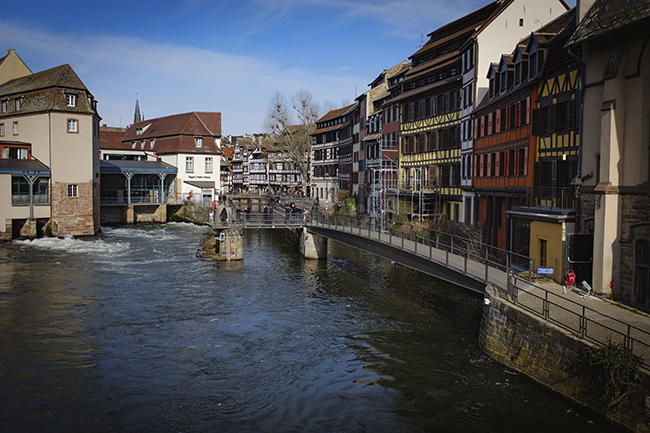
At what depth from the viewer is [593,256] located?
1677cm

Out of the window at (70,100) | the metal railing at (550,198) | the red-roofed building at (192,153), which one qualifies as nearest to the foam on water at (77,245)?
the window at (70,100)

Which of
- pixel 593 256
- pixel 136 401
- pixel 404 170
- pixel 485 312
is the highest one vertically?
pixel 404 170

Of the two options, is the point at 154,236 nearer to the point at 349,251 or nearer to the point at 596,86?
Answer: the point at 349,251

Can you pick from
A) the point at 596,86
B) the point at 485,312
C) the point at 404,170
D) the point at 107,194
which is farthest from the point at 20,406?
the point at 107,194

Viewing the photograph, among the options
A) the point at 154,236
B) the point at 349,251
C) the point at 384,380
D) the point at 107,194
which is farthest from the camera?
the point at 107,194

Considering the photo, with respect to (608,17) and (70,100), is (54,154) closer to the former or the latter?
(70,100)

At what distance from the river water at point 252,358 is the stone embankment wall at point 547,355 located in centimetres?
33

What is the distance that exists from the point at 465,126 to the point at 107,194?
40.7 meters

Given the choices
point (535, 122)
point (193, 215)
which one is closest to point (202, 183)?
point (193, 215)

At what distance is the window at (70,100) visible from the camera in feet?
146

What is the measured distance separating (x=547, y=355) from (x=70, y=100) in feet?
138

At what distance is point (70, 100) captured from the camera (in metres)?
44.6

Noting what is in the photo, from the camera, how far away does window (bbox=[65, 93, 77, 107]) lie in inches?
1750

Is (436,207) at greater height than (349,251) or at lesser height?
greater
